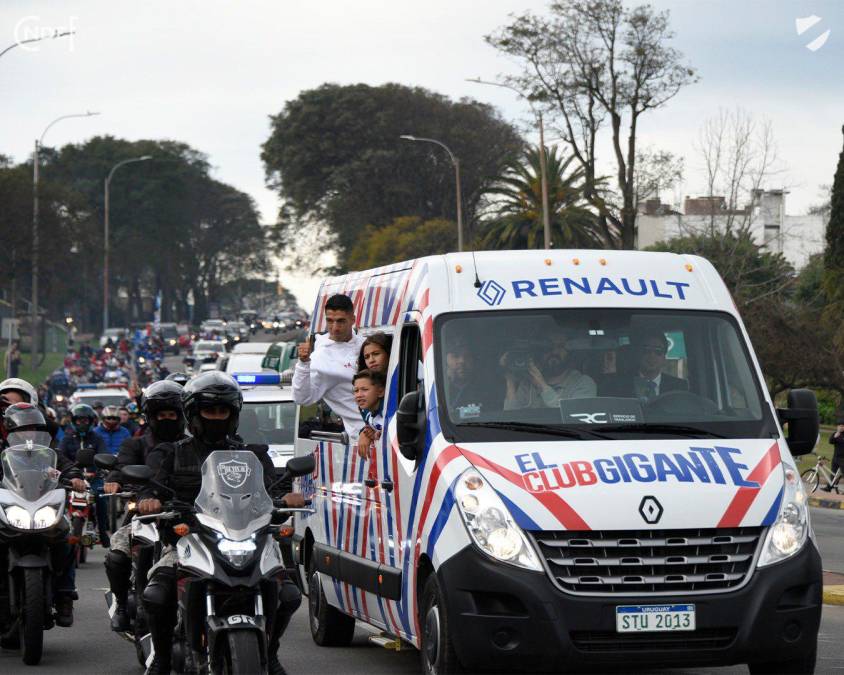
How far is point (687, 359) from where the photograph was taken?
8875 mm

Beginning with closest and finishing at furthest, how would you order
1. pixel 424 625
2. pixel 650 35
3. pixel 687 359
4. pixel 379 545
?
pixel 424 625 → pixel 687 359 → pixel 379 545 → pixel 650 35

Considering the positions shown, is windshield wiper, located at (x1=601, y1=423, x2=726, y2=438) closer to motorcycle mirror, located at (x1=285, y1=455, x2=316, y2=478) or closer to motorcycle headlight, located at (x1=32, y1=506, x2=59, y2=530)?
motorcycle mirror, located at (x1=285, y1=455, x2=316, y2=478)

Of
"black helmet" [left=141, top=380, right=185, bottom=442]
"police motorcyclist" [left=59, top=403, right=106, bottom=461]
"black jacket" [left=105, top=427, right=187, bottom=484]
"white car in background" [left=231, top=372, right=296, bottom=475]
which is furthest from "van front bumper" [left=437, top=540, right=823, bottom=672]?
"white car in background" [left=231, top=372, right=296, bottom=475]

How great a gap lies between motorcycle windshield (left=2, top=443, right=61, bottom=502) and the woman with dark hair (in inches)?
81.0

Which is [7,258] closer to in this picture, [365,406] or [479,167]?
[479,167]

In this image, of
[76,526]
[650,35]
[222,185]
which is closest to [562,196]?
[650,35]

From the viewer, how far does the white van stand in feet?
25.2

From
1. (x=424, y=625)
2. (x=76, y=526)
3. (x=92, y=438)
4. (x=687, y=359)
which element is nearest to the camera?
(x=424, y=625)

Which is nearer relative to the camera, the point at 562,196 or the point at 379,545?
the point at 379,545

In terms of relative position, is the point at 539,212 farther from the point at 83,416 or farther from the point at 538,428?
the point at 538,428

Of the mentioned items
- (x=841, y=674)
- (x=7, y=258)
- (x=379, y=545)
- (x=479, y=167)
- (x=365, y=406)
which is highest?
(x=479, y=167)

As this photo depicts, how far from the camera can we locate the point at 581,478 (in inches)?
309

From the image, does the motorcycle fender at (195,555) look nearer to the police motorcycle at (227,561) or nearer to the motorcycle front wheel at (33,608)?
the police motorcycle at (227,561)

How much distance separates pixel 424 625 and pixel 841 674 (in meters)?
2.53
